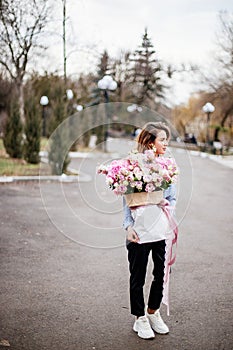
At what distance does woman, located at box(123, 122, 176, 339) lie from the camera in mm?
3459

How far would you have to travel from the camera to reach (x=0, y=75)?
114ft

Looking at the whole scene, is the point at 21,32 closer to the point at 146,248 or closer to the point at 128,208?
the point at 128,208

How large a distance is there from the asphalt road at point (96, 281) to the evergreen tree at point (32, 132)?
8272 mm

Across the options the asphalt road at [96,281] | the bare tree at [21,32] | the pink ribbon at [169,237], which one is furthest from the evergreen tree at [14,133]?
the pink ribbon at [169,237]

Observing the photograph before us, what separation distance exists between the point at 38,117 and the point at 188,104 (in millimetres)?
31475

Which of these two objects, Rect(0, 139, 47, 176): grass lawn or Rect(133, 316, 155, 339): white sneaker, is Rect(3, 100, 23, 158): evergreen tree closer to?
Rect(0, 139, 47, 176): grass lawn

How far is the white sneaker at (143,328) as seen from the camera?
3.57m

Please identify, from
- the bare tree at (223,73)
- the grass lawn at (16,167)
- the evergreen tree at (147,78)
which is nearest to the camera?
the grass lawn at (16,167)

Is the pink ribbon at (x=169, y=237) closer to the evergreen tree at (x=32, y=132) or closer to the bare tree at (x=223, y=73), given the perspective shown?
the evergreen tree at (x=32, y=132)

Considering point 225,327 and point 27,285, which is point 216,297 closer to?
point 225,327

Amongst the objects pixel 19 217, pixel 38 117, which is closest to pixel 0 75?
pixel 38 117

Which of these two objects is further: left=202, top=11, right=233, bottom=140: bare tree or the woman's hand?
left=202, top=11, right=233, bottom=140: bare tree

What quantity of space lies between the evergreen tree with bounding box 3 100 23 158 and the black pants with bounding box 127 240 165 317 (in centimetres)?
1548

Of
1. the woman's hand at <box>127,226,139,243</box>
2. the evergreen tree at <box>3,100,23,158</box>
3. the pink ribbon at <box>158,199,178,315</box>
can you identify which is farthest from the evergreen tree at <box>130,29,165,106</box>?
the woman's hand at <box>127,226,139,243</box>
